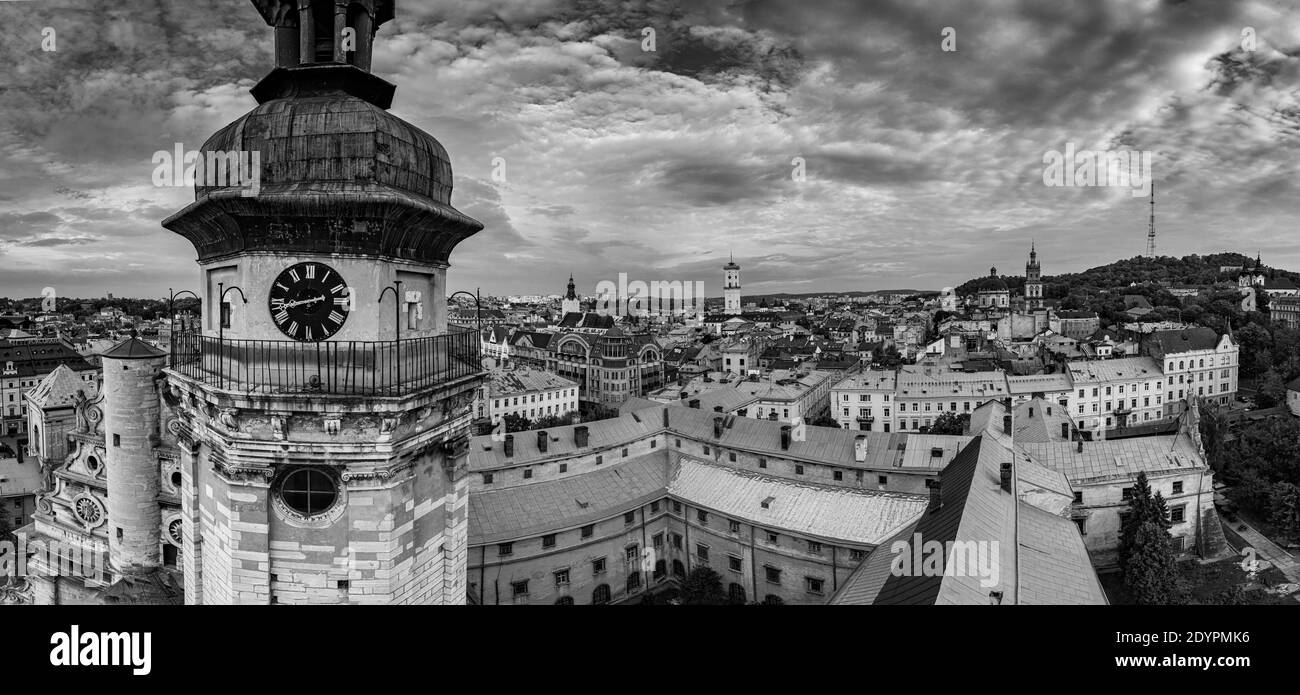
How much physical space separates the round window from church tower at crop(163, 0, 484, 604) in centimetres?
2

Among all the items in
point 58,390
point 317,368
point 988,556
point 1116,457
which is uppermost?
point 317,368

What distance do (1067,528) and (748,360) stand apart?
8848 cm

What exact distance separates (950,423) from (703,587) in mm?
40822

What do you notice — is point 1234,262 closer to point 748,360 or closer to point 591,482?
point 748,360

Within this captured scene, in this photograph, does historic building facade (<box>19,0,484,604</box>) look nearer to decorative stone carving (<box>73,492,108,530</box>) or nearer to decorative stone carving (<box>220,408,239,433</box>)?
decorative stone carving (<box>220,408,239,433</box>)

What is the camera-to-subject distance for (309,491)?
27.6 feet

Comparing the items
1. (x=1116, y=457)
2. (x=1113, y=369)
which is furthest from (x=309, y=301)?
(x=1113, y=369)

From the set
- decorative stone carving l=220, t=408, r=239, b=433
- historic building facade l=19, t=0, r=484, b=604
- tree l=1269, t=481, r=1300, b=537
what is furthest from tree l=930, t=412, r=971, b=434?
decorative stone carving l=220, t=408, r=239, b=433

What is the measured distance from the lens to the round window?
27.5 feet

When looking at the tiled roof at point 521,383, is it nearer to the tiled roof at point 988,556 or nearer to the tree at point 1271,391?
the tiled roof at point 988,556

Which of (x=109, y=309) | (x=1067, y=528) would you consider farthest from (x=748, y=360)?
(x=109, y=309)

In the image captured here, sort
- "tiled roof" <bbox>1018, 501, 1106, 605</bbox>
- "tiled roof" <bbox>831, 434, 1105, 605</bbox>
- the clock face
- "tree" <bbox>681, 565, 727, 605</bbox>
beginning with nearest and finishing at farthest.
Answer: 1. the clock face
2. "tiled roof" <bbox>831, 434, 1105, 605</bbox>
3. "tiled roof" <bbox>1018, 501, 1106, 605</bbox>
4. "tree" <bbox>681, 565, 727, 605</bbox>

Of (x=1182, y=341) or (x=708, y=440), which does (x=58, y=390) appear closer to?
(x=708, y=440)
